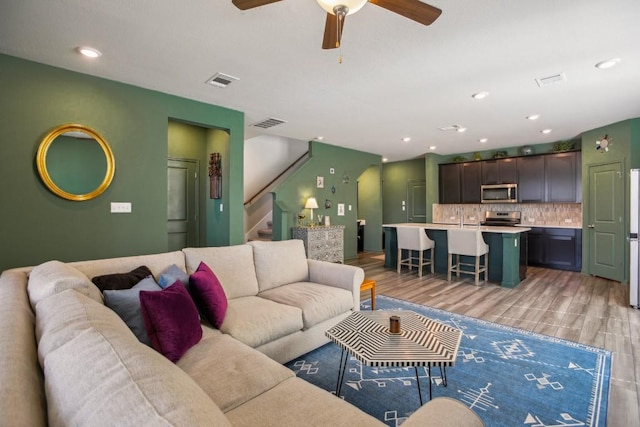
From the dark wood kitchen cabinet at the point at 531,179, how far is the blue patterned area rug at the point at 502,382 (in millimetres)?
4696

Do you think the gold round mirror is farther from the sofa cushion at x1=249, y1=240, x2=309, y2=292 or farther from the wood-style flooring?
the wood-style flooring

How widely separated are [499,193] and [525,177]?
60 cm

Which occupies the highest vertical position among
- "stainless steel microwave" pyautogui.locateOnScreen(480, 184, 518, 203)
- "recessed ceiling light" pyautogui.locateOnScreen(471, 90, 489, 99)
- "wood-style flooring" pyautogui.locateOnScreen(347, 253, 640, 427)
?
"recessed ceiling light" pyautogui.locateOnScreen(471, 90, 489, 99)

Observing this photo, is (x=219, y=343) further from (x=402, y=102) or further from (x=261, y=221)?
(x=261, y=221)

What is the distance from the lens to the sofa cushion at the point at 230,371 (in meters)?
1.36

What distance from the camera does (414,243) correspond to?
5484mm

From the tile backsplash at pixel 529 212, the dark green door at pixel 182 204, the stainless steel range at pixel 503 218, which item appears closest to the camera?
the dark green door at pixel 182 204

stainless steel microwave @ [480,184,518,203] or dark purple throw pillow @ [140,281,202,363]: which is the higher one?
stainless steel microwave @ [480,184,518,203]

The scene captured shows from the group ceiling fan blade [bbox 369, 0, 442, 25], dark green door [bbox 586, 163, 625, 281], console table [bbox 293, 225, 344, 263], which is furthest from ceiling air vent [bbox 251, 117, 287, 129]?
dark green door [bbox 586, 163, 625, 281]

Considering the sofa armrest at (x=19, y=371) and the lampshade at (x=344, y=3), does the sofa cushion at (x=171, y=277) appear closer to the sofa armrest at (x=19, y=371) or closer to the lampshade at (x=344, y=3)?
the sofa armrest at (x=19, y=371)

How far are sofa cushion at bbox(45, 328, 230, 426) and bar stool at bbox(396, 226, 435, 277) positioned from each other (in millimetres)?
5062

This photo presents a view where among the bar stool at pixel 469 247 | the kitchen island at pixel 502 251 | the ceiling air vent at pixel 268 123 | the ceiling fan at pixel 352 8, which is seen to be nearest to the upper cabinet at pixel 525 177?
the kitchen island at pixel 502 251

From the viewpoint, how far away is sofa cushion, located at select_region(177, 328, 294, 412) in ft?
4.46

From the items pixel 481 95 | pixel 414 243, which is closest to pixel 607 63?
pixel 481 95
